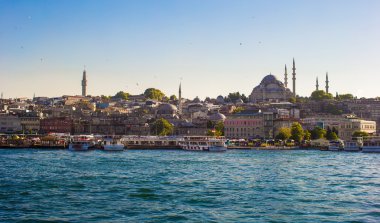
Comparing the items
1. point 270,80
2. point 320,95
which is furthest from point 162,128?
point 270,80

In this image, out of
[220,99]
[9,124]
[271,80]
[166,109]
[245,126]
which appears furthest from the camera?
[220,99]

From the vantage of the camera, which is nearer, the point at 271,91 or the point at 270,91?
the point at 271,91

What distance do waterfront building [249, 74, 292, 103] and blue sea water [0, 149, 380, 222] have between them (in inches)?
3694

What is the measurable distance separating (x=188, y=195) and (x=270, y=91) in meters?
105

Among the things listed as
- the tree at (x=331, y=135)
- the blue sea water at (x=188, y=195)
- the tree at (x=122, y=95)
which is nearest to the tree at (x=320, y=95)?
the tree at (x=331, y=135)

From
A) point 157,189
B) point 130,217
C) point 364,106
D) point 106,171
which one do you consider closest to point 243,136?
point 364,106

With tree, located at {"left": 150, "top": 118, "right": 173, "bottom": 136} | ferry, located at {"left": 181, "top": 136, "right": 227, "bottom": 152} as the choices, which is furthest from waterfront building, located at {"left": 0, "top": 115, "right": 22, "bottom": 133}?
ferry, located at {"left": 181, "top": 136, "right": 227, "bottom": 152}

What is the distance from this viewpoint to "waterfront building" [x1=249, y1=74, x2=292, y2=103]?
4899 inches

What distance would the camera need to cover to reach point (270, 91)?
125 meters

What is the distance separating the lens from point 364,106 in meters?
113

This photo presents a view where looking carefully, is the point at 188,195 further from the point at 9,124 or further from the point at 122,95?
the point at 122,95

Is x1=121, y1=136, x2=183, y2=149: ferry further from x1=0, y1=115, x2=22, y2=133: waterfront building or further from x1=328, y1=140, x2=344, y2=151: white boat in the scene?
x1=0, y1=115, x2=22, y2=133: waterfront building

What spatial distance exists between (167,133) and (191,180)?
60019mm

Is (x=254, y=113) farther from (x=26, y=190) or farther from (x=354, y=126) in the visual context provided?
(x=26, y=190)
